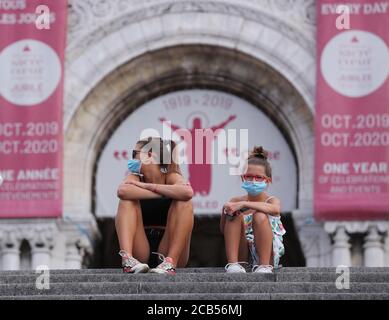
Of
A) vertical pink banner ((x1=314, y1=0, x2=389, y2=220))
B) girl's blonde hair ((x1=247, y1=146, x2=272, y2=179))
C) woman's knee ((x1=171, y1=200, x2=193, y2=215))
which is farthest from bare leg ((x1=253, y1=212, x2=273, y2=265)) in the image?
vertical pink banner ((x1=314, y1=0, x2=389, y2=220))

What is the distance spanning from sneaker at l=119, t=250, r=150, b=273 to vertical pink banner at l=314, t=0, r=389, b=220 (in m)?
8.69

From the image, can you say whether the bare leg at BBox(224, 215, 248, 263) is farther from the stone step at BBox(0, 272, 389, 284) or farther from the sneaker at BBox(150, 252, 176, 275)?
the stone step at BBox(0, 272, 389, 284)

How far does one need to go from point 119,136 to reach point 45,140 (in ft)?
4.71

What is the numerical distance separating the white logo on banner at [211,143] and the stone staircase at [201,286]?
31.1 feet

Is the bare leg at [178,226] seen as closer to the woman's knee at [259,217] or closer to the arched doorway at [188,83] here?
the woman's knee at [259,217]

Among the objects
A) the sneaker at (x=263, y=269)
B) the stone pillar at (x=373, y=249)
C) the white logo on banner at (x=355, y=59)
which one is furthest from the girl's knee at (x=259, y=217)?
the white logo on banner at (x=355, y=59)

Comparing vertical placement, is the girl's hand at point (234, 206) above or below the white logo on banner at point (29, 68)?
below

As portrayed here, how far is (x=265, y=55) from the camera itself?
24141 millimetres

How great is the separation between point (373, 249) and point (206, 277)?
9.22 meters

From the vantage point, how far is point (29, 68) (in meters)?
24.0

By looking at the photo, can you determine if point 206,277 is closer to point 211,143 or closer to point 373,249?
point 373,249

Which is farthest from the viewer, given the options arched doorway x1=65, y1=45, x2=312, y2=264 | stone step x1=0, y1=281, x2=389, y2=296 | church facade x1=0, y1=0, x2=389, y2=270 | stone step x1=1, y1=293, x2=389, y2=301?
arched doorway x1=65, y1=45, x2=312, y2=264

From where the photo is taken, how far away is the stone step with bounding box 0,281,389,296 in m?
13.8

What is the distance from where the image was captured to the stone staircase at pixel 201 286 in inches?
533
